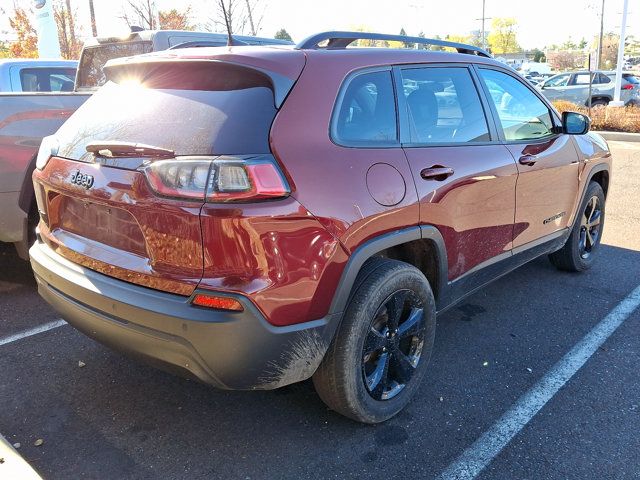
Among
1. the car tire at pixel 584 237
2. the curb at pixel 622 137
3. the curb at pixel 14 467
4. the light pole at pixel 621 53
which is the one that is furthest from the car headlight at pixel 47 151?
the light pole at pixel 621 53

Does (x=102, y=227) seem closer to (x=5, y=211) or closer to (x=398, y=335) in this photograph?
(x=398, y=335)

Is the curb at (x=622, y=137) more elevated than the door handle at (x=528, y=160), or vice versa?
the door handle at (x=528, y=160)

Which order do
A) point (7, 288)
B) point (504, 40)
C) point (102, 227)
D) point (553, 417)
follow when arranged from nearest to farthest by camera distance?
point (102, 227) < point (553, 417) < point (7, 288) < point (504, 40)

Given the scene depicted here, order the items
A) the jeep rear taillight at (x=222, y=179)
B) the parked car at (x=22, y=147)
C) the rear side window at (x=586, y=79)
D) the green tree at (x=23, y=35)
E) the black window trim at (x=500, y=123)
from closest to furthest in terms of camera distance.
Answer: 1. the jeep rear taillight at (x=222, y=179)
2. the black window trim at (x=500, y=123)
3. the parked car at (x=22, y=147)
4. the rear side window at (x=586, y=79)
5. the green tree at (x=23, y=35)

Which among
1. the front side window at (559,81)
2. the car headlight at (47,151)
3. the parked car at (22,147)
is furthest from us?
the front side window at (559,81)

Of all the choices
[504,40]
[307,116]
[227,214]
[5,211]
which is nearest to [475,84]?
[307,116]

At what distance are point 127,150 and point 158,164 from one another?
208mm

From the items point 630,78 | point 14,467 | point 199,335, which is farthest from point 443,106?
point 630,78

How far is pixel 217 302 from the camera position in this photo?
2.18 m

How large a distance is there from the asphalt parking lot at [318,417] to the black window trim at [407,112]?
131 centimetres

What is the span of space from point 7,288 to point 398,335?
346 cm

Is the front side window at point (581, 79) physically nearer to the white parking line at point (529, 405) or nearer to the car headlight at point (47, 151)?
the white parking line at point (529, 405)

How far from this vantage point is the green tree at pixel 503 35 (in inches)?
3893

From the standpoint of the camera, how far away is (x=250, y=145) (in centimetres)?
223
